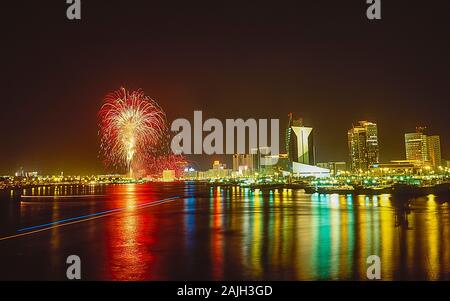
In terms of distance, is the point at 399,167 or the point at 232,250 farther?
the point at 399,167

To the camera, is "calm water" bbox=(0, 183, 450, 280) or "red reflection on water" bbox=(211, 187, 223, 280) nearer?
"calm water" bbox=(0, 183, 450, 280)

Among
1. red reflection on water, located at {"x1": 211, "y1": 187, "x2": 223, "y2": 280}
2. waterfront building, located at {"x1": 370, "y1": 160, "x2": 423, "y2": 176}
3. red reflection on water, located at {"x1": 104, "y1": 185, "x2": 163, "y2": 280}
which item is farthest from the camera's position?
waterfront building, located at {"x1": 370, "y1": 160, "x2": 423, "y2": 176}

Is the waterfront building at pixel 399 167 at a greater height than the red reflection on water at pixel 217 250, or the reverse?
the waterfront building at pixel 399 167

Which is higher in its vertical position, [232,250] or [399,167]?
[399,167]

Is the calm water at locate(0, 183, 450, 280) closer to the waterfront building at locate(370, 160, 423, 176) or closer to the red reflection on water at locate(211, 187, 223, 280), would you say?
the red reflection on water at locate(211, 187, 223, 280)

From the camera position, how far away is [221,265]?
8797 mm

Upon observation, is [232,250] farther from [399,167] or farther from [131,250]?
[399,167]

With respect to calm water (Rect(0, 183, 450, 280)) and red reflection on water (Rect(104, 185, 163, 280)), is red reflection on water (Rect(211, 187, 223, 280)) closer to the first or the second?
calm water (Rect(0, 183, 450, 280))

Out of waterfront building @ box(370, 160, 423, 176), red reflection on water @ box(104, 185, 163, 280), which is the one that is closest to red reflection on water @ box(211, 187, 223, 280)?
red reflection on water @ box(104, 185, 163, 280)

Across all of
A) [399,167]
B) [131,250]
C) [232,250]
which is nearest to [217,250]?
[232,250]

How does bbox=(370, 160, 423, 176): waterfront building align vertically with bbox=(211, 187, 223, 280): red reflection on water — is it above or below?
above

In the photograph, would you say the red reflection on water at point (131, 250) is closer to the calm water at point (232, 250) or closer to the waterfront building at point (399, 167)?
the calm water at point (232, 250)

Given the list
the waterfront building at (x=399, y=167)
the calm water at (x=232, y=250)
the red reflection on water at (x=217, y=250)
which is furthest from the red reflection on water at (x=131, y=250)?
the waterfront building at (x=399, y=167)

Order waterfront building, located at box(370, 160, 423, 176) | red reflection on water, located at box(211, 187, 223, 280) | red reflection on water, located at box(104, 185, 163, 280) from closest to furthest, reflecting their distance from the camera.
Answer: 1. red reflection on water, located at box(104, 185, 163, 280)
2. red reflection on water, located at box(211, 187, 223, 280)
3. waterfront building, located at box(370, 160, 423, 176)
